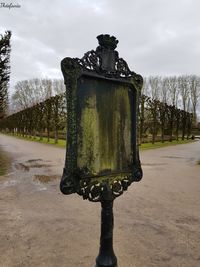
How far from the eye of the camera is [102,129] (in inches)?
102

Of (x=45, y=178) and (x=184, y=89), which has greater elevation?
(x=184, y=89)

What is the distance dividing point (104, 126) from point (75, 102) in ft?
1.20

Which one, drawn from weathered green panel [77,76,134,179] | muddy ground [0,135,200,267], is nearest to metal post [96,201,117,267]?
weathered green panel [77,76,134,179]

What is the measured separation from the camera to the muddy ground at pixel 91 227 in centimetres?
415

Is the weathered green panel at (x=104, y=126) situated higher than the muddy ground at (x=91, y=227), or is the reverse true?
the weathered green panel at (x=104, y=126)

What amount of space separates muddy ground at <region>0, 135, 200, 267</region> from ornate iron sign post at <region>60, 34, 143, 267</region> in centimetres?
178

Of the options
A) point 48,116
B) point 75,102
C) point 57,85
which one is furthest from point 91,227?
point 57,85

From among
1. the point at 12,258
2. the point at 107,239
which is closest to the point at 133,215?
the point at 12,258

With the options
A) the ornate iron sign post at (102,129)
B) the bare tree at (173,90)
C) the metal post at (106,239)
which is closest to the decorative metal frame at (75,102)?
the ornate iron sign post at (102,129)

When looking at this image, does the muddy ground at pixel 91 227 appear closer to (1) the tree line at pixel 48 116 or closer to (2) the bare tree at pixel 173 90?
(1) the tree line at pixel 48 116

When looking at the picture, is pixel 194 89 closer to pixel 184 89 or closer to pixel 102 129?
pixel 184 89

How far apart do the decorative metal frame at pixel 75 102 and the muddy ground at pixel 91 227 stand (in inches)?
70.3

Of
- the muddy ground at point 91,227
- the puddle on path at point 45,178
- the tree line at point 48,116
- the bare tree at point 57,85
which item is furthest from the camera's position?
the bare tree at point 57,85

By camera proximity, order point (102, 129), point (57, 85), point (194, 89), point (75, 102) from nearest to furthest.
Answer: point (75, 102) < point (102, 129) < point (194, 89) < point (57, 85)
